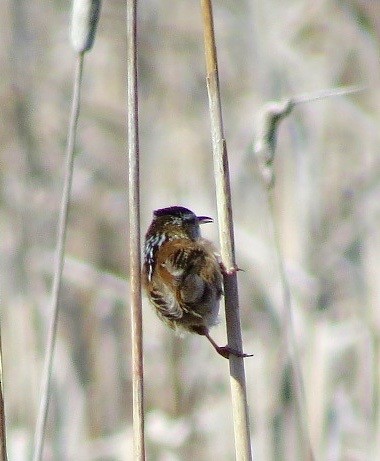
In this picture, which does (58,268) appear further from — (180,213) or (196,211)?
(196,211)

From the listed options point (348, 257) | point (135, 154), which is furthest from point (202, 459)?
point (135, 154)

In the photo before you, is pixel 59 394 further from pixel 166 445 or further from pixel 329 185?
pixel 329 185

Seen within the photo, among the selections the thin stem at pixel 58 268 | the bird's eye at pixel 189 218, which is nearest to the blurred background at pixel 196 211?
the bird's eye at pixel 189 218

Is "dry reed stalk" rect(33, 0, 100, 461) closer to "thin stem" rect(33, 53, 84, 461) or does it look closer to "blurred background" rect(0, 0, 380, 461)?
"thin stem" rect(33, 53, 84, 461)

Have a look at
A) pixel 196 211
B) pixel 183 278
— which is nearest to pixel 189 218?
pixel 183 278

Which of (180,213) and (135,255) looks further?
(180,213)

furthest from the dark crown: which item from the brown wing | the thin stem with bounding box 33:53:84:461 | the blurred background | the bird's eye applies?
the blurred background
